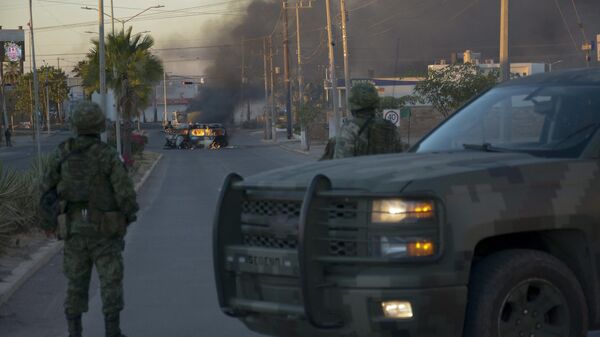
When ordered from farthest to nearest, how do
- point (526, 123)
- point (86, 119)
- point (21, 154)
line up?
point (21, 154), point (86, 119), point (526, 123)

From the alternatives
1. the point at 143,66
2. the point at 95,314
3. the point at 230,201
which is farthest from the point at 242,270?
the point at 143,66

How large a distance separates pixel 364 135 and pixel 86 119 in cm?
225

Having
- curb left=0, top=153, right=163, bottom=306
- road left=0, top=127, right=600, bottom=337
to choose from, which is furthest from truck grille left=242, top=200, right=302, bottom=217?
curb left=0, top=153, right=163, bottom=306

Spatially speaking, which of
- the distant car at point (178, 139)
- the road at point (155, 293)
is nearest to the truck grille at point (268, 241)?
the road at point (155, 293)

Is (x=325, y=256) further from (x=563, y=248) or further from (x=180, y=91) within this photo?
(x=180, y=91)

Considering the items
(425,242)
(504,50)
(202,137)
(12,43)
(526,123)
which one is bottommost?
(202,137)

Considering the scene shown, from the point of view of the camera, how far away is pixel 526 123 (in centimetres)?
632

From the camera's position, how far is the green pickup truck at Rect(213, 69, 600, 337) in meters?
5.03

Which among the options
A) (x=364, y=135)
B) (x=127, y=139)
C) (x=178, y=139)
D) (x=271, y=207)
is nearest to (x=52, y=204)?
(x=271, y=207)

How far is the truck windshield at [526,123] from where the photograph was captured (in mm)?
5965

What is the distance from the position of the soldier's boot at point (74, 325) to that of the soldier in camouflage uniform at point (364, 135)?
236 cm

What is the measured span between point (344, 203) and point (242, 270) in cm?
80

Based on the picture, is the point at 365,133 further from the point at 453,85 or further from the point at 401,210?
the point at 453,85

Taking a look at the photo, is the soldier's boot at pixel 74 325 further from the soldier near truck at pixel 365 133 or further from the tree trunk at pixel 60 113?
the tree trunk at pixel 60 113
